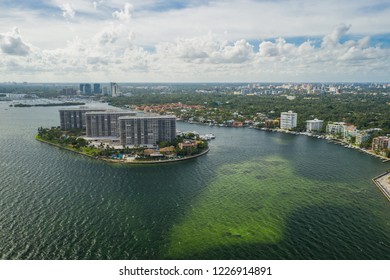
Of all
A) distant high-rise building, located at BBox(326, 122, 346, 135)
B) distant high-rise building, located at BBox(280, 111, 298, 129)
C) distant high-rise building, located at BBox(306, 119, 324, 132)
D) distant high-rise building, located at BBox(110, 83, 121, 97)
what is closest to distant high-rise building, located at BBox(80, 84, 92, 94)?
distant high-rise building, located at BBox(110, 83, 121, 97)

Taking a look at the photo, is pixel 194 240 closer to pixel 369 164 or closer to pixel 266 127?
pixel 369 164

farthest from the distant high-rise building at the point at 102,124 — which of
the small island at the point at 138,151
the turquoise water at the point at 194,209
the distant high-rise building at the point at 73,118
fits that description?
the turquoise water at the point at 194,209

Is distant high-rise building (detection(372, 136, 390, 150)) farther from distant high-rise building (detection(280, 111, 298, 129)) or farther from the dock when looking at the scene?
distant high-rise building (detection(280, 111, 298, 129))

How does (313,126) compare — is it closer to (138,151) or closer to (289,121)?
(289,121)

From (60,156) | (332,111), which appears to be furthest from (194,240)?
(332,111)

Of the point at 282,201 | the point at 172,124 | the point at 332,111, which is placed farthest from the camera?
the point at 332,111
